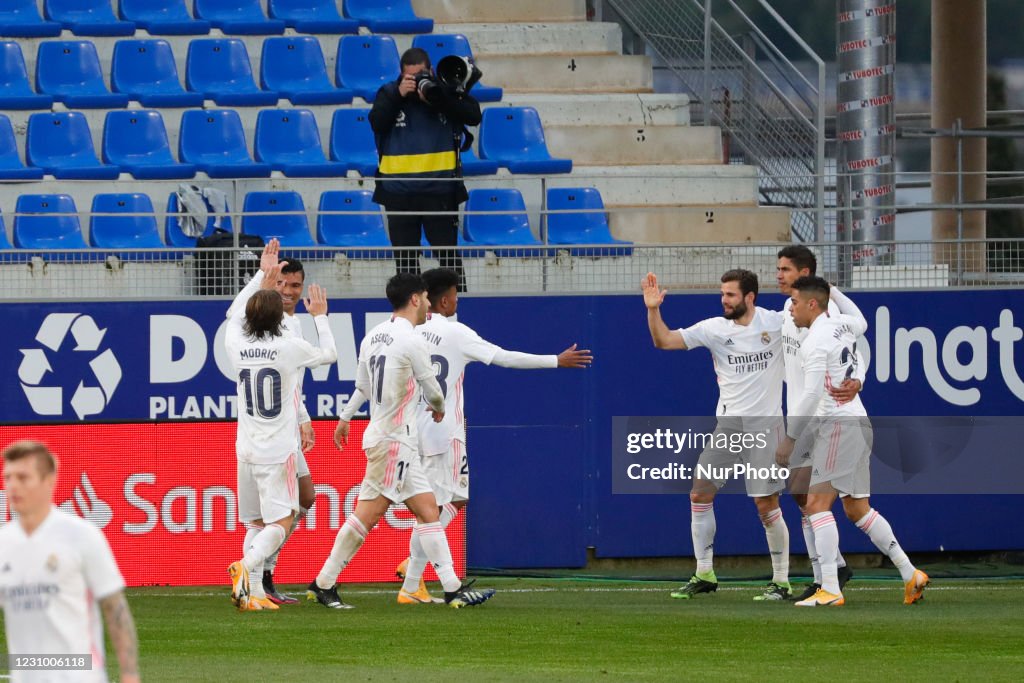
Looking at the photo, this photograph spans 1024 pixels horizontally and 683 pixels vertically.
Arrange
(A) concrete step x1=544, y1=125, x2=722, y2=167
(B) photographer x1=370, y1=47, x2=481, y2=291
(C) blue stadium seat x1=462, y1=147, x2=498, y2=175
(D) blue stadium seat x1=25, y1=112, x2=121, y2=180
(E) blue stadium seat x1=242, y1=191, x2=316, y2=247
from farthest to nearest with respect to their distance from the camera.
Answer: (A) concrete step x1=544, y1=125, x2=722, y2=167 < (D) blue stadium seat x1=25, y1=112, x2=121, y2=180 < (C) blue stadium seat x1=462, y1=147, x2=498, y2=175 < (E) blue stadium seat x1=242, y1=191, x2=316, y2=247 < (B) photographer x1=370, y1=47, x2=481, y2=291

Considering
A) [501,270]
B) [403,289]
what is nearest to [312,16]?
[501,270]

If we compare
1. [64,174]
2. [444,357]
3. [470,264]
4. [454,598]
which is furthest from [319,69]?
[454,598]

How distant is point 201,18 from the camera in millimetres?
18328

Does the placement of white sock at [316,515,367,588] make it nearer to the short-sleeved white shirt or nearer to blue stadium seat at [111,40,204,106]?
the short-sleeved white shirt

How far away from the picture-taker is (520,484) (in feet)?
43.9

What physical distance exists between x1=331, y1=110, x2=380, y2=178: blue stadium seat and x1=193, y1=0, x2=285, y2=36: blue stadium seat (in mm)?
2202

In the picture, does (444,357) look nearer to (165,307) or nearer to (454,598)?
(454,598)

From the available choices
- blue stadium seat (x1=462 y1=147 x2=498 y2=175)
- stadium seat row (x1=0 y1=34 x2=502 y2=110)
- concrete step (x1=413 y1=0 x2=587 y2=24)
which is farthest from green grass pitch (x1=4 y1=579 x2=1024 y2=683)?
concrete step (x1=413 y1=0 x2=587 y2=24)

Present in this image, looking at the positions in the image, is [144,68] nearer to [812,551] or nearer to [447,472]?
[447,472]

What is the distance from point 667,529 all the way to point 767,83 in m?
5.43

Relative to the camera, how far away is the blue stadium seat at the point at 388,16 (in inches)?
714

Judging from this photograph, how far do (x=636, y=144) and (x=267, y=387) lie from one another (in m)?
7.86

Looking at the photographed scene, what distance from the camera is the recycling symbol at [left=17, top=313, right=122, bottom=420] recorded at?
13.1 m
